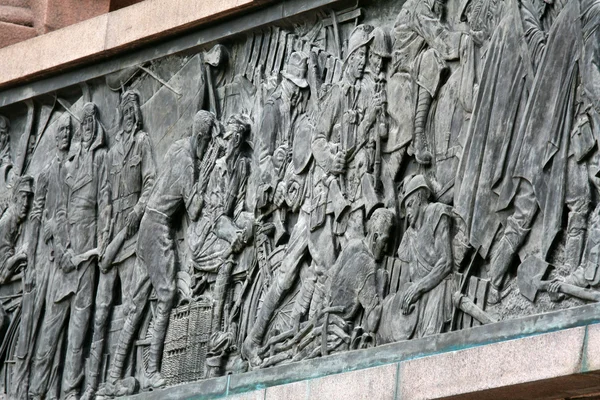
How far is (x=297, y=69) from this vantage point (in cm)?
1134

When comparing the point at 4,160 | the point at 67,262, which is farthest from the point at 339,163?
→ the point at 4,160

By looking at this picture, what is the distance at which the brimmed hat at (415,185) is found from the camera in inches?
400

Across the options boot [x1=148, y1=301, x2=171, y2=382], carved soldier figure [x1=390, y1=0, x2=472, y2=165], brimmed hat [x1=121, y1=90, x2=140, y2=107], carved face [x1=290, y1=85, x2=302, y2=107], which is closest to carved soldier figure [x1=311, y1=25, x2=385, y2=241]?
carved soldier figure [x1=390, y1=0, x2=472, y2=165]

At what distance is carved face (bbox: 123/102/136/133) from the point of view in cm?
1243

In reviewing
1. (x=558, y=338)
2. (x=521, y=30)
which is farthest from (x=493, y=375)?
(x=521, y=30)

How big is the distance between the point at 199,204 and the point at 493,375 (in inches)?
124

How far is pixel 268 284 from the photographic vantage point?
36.4 feet

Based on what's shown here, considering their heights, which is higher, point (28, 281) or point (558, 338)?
point (28, 281)

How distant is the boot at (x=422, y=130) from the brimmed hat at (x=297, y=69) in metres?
1.16

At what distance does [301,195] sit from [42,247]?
284cm

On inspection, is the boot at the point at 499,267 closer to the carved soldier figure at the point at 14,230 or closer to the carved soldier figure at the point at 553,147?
the carved soldier figure at the point at 553,147

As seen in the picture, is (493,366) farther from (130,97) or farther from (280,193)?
(130,97)

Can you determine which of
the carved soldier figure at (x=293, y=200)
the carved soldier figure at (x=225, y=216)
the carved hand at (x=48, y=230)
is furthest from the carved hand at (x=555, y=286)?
the carved hand at (x=48, y=230)

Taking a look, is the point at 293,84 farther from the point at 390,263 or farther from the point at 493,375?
the point at 493,375
